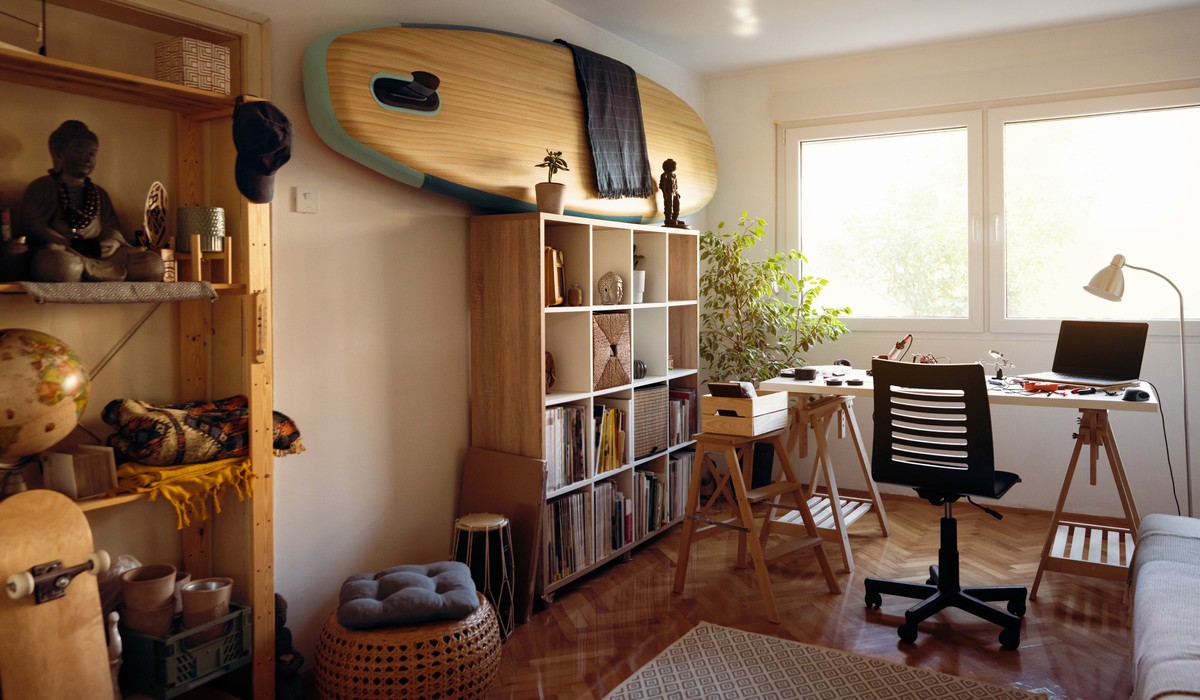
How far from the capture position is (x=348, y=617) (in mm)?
2334

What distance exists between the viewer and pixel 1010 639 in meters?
2.88

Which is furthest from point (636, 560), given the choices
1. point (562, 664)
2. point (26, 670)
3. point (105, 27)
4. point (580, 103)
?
point (105, 27)

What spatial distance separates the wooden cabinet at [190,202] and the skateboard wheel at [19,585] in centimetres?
29

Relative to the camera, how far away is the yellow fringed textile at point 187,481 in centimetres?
202

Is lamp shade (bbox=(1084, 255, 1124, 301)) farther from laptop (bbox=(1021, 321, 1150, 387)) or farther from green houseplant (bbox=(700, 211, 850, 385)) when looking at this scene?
green houseplant (bbox=(700, 211, 850, 385))

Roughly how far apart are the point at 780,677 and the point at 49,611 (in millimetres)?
2002

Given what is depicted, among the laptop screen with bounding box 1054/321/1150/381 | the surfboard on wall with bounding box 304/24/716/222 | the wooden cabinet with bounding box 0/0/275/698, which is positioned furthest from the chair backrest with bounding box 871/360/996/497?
the wooden cabinet with bounding box 0/0/275/698

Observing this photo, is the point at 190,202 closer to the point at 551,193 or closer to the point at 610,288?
the point at 551,193

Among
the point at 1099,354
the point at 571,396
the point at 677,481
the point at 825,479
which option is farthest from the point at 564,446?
the point at 1099,354

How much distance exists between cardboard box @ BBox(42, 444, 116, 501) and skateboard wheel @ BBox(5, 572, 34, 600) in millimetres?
241

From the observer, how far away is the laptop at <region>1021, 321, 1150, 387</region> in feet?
10.9

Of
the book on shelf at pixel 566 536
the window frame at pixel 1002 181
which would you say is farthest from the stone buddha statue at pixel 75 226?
the window frame at pixel 1002 181

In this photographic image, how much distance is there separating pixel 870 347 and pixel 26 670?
4.24 m

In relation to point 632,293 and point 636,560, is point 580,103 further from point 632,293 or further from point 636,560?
point 636,560
